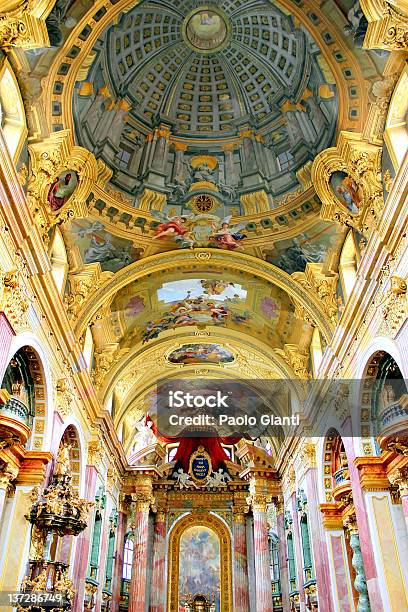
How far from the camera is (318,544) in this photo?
16.4 metres

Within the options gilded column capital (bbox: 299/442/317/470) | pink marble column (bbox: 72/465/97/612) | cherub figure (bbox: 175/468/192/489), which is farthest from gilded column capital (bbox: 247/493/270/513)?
pink marble column (bbox: 72/465/97/612)

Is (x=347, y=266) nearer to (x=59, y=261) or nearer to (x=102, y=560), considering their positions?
(x=59, y=261)

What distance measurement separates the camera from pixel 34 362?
1259 cm

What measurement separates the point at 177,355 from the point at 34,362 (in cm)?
1176

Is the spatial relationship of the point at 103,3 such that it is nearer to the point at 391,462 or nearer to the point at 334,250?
the point at 334,250

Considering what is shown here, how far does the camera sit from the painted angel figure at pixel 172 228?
1629 centimetres

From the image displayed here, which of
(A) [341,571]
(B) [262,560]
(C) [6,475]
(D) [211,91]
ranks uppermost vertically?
(D) [211,91]

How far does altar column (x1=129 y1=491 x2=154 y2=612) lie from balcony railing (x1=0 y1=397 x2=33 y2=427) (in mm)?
12664

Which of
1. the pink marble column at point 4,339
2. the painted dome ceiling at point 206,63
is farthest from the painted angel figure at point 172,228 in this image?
the pink marble column at point 4,339

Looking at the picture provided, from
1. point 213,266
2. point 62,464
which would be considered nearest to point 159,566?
point 62,464

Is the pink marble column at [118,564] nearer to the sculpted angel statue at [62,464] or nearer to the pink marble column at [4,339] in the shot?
the sculpted angel statue at [62,464]

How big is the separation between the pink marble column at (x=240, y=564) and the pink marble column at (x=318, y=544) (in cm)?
882

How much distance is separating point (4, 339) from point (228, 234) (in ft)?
28.3

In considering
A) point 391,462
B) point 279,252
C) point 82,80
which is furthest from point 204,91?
point 391,462
